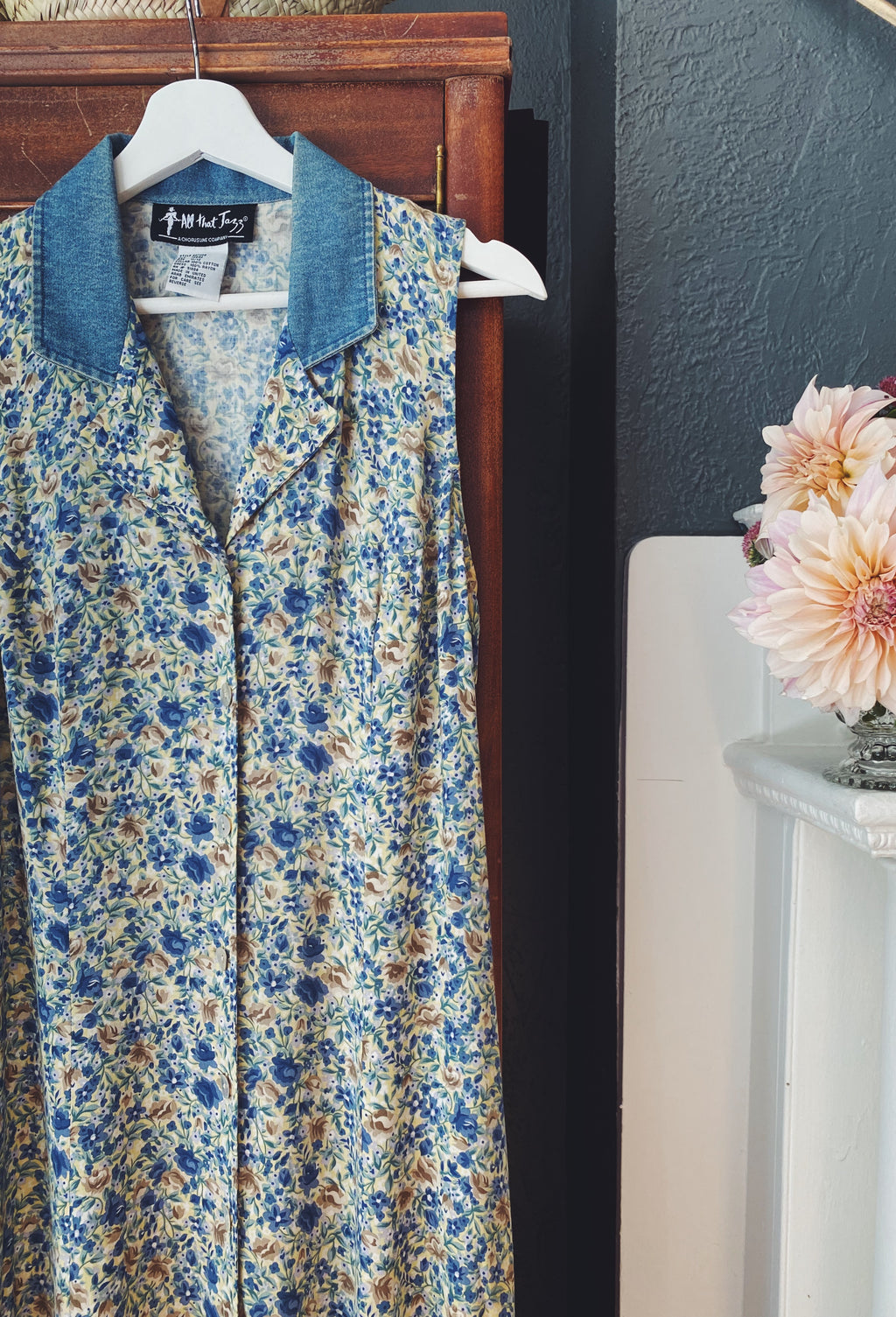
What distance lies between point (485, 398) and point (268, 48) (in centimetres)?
36

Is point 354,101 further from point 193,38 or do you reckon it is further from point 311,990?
point 311,990

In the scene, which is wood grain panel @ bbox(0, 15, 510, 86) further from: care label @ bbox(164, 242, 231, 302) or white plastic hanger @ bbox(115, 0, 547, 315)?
care label @ bbox(164, 242, 231, 302)

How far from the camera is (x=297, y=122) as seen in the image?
0.82 m

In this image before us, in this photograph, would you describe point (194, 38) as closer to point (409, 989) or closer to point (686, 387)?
point (686, 387)

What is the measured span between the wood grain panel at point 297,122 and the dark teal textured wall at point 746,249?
0.33 metres

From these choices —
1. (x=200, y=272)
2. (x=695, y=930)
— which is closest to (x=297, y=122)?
(x=200, y=272)

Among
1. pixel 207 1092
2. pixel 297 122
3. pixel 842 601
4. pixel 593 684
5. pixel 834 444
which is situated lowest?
pixel 207 1092

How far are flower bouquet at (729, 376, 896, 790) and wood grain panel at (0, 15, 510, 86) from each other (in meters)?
0.44

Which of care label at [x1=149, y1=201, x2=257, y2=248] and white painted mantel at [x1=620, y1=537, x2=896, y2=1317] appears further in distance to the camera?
white painted mantel at [x1=620, y1=537, x2=896, y2=1317]

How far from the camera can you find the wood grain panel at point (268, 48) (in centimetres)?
79

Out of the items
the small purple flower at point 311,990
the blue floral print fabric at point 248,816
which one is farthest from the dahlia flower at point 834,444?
the small purple flower at point 311,990

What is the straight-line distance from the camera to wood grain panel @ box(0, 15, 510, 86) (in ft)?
2.60

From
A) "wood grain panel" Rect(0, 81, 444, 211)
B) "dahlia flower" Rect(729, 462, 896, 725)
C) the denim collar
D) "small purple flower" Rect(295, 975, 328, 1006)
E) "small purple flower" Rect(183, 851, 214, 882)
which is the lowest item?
"small purple flower" Rect(295, 975, 328, 1006)

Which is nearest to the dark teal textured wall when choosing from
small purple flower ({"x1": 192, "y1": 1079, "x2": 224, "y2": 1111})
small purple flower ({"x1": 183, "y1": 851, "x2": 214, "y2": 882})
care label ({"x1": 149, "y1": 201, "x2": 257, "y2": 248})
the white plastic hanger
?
the white plastic hanger
